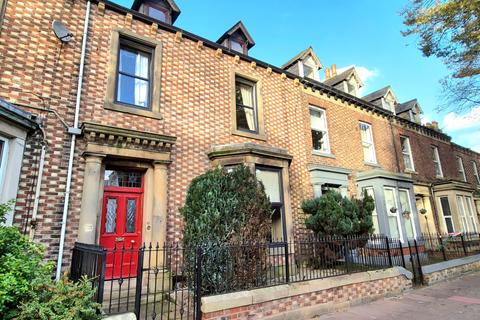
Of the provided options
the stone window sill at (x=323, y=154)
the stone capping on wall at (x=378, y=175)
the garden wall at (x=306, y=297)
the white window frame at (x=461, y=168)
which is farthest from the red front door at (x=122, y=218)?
the white window frame at (x=461, y=168)

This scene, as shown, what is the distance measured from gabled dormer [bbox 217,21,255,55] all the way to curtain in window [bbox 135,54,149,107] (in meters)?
3.49

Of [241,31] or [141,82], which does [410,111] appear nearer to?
[241,31]

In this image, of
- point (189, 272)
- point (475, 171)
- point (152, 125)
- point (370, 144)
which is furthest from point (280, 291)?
point (475, 171)

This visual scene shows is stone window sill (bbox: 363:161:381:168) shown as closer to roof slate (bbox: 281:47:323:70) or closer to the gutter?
the gutter

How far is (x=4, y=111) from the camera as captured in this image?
205 inches

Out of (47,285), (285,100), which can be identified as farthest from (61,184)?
(285,100)

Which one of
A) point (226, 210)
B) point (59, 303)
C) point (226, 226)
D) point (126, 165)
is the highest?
point (126, 165)

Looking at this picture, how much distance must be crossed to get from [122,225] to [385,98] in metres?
15.7

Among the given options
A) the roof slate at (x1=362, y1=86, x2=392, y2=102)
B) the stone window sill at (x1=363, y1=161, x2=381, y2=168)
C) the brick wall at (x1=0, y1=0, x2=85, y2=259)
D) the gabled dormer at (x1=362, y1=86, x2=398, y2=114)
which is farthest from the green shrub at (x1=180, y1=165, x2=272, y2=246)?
the roof slate at (x1=362, y1=86, x2=392, y2=102)

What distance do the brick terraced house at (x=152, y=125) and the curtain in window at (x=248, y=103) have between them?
0.04 metres

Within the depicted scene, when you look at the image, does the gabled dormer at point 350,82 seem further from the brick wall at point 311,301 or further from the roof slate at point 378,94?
the brick wall at point 311,301

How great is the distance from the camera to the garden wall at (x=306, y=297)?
5.00 metres

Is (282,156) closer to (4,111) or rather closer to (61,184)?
(61,184)

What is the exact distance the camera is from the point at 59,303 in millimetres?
3328
